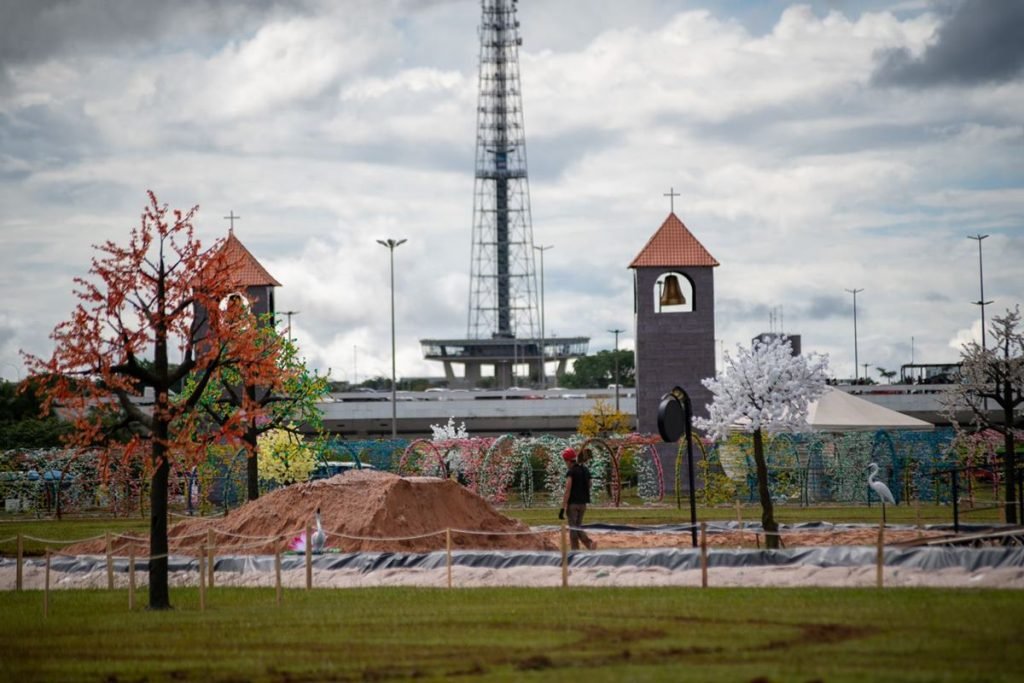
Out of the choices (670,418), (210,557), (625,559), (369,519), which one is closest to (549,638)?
(625,559)

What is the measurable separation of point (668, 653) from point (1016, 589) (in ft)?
20.5

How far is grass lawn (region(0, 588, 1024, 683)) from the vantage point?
14289mm

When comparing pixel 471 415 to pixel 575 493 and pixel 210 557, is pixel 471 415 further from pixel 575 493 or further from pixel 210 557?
pixel 210 557

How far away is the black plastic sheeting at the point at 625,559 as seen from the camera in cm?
2098

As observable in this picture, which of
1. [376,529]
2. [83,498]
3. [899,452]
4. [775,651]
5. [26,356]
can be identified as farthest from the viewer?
[83,498]

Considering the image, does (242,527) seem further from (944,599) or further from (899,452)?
(899,452)

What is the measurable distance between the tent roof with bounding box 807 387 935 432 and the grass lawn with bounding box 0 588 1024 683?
3130 cm

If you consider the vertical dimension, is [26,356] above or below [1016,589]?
above

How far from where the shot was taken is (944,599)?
1828 centimetres

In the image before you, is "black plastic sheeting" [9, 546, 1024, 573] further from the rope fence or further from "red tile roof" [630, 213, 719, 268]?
"red tile roof" [630, 213, 719, 268]

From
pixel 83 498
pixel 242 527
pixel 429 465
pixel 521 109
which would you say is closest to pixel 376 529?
pixel 242 527

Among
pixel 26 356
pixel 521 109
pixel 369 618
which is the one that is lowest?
pixel 369 618

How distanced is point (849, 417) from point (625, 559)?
30127 mm

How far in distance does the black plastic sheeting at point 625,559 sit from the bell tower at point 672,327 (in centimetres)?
2886
